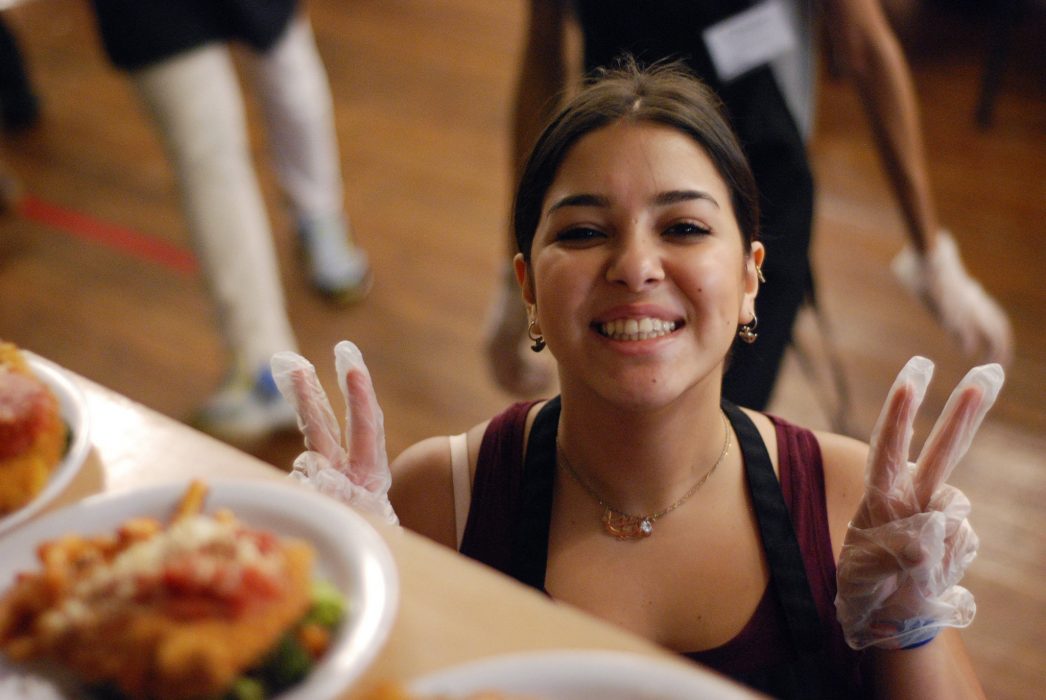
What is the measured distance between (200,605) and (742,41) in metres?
1.35

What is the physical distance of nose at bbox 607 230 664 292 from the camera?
1.06 meters

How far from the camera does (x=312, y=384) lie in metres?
1.09

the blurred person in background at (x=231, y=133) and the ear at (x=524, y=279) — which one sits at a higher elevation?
the ear at (x=524, y=279)

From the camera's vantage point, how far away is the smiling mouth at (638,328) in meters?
1.06

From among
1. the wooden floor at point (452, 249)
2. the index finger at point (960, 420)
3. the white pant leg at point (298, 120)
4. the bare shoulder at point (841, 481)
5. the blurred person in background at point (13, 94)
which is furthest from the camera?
the blurred person in background at point (13, 94)

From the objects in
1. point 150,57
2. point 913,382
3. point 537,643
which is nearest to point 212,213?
point 150,57

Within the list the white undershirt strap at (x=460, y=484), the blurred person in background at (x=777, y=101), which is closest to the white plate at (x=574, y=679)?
the white undershirt strap at (x=460, y=484)

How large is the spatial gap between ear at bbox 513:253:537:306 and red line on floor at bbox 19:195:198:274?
2285 mm

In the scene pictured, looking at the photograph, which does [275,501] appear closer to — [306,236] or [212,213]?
[212,213]

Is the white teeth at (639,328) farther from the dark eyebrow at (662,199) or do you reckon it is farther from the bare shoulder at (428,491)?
the bare shoulder at (428,491)

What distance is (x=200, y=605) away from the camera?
0.59 metres

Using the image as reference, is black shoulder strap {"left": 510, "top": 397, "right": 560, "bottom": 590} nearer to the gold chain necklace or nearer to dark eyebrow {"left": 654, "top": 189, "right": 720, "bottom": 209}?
the gold chain necklace

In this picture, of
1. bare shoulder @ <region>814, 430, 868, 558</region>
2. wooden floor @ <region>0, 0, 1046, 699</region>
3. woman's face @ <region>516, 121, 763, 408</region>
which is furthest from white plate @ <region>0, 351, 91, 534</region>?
wooden floor @ <region>0, 0, 1046, 699</region>

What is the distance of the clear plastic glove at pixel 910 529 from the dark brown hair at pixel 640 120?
31 cm
